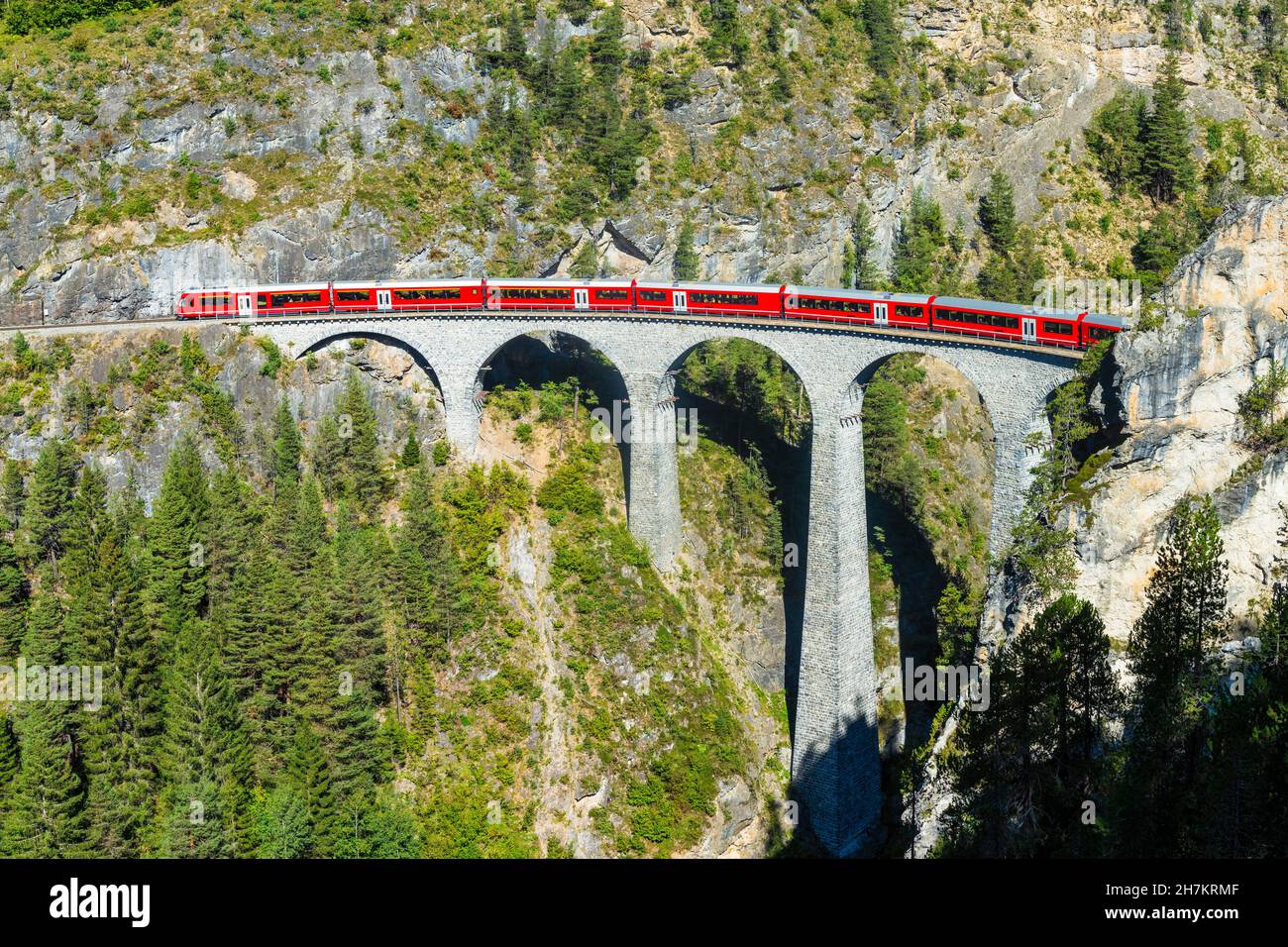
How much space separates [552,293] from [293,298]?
16.4 m

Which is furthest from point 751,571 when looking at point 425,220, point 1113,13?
point 1113,13

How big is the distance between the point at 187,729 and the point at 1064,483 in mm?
40830

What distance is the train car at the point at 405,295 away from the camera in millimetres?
75625

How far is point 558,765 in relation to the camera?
217 ft

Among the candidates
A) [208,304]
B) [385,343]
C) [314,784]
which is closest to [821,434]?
[385,343]

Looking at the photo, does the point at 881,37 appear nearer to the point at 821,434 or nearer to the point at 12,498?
the point at 821,434

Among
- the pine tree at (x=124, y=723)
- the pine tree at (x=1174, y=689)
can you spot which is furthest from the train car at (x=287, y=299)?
the pine tree at (x=1174, y=689)

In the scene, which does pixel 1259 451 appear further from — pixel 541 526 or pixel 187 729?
pixel 187 729

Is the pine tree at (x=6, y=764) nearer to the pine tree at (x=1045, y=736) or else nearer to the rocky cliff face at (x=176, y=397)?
the rocky cliff face at (x=176, y=397)

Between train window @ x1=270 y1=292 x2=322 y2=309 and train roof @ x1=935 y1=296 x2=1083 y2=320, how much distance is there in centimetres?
3824

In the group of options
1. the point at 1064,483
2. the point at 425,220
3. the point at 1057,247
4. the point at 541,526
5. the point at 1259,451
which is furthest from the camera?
the point at 1057,247

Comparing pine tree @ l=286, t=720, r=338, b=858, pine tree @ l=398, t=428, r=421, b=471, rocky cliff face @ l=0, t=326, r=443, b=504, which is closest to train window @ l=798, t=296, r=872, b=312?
rocky cliff face @ l=0, t=326, r=443, b=504

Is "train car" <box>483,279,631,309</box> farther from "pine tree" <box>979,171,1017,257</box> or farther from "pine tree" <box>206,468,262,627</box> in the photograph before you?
"pine tree" <box>979,171,1017,257</box>

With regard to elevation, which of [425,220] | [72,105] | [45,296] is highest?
[72,105]
